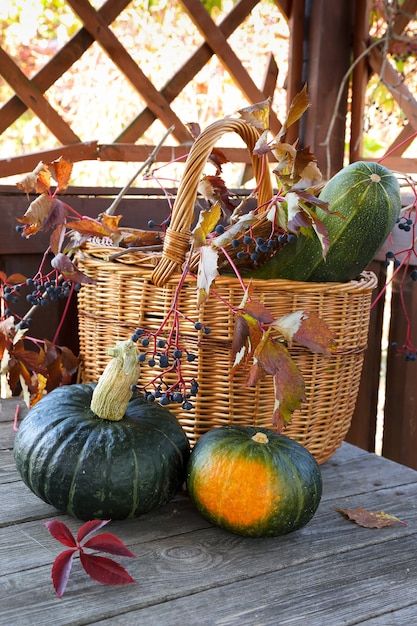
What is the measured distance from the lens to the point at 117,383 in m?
0.92

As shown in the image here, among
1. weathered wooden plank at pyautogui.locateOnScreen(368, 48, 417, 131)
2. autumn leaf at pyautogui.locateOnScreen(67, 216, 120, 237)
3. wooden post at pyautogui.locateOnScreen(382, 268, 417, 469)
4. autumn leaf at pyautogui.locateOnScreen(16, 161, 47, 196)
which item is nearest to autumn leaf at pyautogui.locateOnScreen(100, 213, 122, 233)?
autumn leaf at pyautogui.locateOnScreen(67, 216, 120, 237)

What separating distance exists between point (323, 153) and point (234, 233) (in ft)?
3.66

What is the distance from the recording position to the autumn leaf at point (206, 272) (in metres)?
0.85

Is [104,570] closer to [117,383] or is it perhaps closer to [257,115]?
[117,383]

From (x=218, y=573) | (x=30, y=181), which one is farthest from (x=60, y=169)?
(x=218, y=573)

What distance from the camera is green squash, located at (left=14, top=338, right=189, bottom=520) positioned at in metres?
0.88

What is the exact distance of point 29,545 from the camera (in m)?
0.87

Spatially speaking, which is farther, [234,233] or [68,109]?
[68,109]

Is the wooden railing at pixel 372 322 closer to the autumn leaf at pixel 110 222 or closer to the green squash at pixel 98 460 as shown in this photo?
the autumn leaf at pixel 110 222

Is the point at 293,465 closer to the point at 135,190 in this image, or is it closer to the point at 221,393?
the point at 221,393

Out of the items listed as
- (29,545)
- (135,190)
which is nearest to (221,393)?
(29,545)

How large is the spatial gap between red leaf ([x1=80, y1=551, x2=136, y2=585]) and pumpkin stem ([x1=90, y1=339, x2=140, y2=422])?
21 cm

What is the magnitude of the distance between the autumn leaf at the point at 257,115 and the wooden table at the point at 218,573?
1.92ft

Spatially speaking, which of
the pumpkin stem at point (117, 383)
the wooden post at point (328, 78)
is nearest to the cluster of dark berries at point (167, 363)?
the pumpkin stem at point (117, 383)
